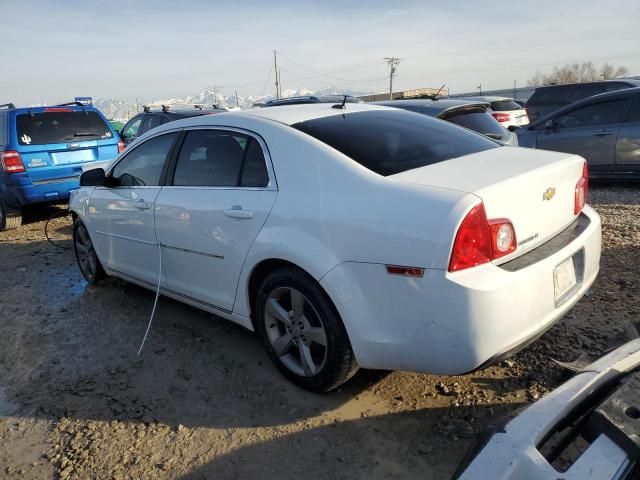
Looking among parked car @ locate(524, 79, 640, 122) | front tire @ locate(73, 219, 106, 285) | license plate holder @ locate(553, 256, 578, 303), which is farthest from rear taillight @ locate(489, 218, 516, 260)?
parked car @ locate(524, 79, 640, 122)

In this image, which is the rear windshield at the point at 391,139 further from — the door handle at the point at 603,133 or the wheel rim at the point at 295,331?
the door handle at the point at 603,133

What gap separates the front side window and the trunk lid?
0.95 metres

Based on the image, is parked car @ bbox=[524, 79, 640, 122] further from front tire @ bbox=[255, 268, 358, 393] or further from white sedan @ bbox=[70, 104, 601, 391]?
front tire @ bbox=[255, 268, 358, 393]

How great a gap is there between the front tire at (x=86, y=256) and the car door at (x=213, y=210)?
152 centimetres

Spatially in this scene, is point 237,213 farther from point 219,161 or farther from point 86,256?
point 86,256

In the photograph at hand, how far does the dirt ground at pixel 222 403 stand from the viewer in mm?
2488

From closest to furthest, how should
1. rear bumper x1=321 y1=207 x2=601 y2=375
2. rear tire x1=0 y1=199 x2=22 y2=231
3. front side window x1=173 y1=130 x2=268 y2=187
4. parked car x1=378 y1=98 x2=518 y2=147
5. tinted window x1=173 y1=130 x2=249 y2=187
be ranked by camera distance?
rear bumper x1=321 y1=207 x2=601 y2=375, front side window x1=173 y1=130 x2=268 y2=187, tinted window x1=173 y1=130 x2=249 y2=187, parked car x1=378 y1=98 x2=518 y2=147, rear tire x1=0 y1=199 x2=22 y2=231

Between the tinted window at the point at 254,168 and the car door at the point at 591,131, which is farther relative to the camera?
the car door at the point at 591,131

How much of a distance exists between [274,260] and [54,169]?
609cm

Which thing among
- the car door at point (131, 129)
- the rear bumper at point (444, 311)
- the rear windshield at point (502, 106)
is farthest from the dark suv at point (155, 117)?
the rear bumper at point (444, 311)

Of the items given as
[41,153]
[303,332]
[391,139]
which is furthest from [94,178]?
[41,153]

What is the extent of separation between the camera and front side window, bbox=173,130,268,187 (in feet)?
10.1

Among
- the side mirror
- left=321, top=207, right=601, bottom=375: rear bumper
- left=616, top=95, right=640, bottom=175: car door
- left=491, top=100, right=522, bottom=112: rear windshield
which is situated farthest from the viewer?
left=491, top=100, right=522, bottom=112: rear windshield

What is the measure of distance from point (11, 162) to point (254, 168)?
5.87 meters
